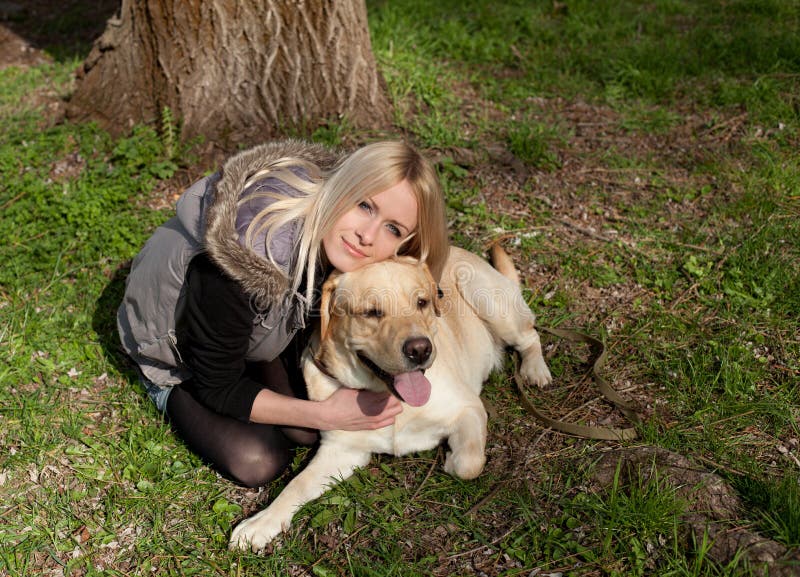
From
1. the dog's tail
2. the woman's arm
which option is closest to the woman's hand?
the woman's arm

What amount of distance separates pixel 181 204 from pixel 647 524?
2470mm

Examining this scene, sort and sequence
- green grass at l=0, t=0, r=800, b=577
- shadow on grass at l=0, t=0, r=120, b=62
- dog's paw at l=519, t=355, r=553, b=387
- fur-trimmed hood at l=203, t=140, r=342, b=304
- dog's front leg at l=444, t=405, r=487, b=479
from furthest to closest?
shadow on grass at l=0, t=0, r=120, b=62, dog's paw at l=519, t=355, r=553, b=387, dog's front leg at l=444, t=405, r=487, b=479, green grass at l=0, t=0, r=800, b=577, fur-trimmed hood at l=203, t=140, r=342, b=304

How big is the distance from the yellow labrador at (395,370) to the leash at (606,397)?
0.18m

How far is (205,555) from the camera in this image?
2959 millimetres

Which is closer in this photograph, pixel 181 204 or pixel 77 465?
pixel 181 204

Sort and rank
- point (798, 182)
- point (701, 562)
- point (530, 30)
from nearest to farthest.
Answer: point (701, 562)
point (798, 182)
point (530, 30)

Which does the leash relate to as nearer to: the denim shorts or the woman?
the woman

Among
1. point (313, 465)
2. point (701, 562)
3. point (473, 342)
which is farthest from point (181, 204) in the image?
point (701, 562)

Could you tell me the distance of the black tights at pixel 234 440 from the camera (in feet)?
10.7

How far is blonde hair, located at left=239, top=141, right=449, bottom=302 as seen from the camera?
2.96 m

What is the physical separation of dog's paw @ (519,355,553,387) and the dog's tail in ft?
1.77

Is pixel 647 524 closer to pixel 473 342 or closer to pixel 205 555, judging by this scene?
pixel 473 342

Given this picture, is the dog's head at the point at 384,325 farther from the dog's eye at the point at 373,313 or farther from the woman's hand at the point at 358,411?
the woman's hand at the point at 358,411

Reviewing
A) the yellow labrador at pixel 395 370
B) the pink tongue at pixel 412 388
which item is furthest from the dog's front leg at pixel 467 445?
the pink tongue at pixel 412 388
